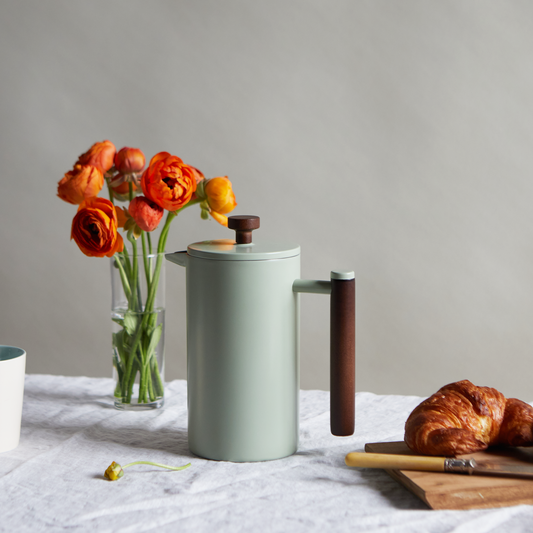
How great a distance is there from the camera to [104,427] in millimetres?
1004

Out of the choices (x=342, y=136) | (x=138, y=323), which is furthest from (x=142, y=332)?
(x=342, y=136)

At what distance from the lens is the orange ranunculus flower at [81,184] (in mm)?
986

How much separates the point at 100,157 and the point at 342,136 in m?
1.39

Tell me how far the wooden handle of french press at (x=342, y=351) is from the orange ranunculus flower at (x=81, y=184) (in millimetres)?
413

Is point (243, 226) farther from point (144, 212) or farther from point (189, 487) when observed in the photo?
point (189, 487)

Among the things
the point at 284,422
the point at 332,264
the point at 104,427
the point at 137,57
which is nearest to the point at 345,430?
the point at 284,422

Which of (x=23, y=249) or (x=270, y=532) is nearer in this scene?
(x=270, y=532)

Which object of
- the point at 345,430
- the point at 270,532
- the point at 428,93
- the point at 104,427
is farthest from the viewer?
the point at 428,93

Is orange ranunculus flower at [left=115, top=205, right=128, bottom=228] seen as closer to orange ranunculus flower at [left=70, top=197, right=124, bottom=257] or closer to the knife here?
orange ranunculus flower at [left=70, top=197, right=124, bottom=257]

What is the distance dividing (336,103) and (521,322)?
3.42 feet

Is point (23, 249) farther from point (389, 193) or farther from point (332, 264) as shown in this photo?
point (389, 193)

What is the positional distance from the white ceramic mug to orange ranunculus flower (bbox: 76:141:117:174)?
32 centimetres

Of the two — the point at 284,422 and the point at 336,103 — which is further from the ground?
the point at 336,103

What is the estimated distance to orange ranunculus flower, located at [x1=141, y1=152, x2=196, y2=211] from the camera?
3.09ft
